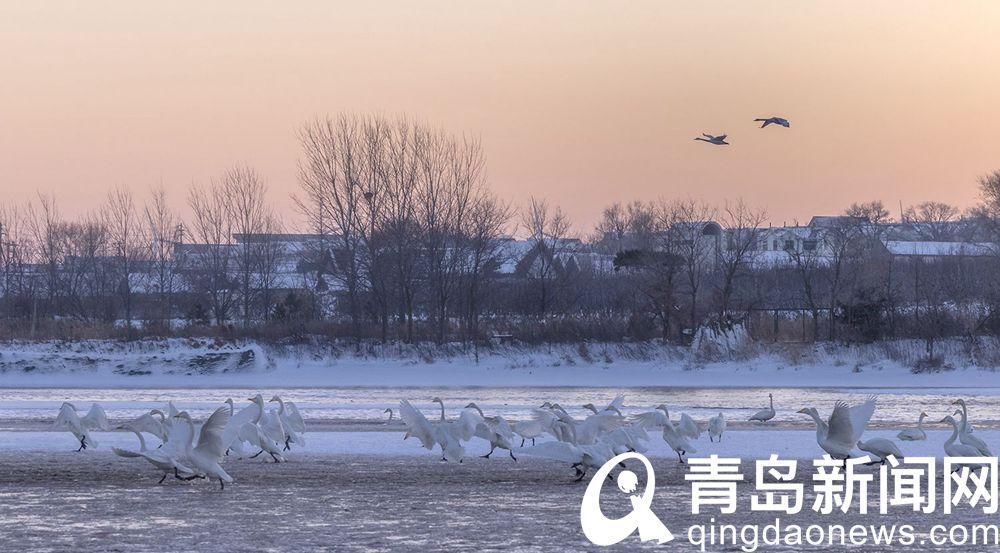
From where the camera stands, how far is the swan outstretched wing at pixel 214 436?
1537 cm

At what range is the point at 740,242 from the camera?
48375 millimetres

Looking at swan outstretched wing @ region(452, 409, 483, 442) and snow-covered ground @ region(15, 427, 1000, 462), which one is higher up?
swan outstretched wing @ region(452, 409, 483, 442)

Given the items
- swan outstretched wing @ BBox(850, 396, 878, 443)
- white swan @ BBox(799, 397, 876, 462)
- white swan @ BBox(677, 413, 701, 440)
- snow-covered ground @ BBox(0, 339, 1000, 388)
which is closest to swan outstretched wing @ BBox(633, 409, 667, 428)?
white swan @ BBox(677, 413, 701, 440)

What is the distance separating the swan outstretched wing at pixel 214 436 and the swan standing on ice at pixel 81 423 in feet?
14.8

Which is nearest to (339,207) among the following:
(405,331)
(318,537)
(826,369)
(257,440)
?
(405,331)

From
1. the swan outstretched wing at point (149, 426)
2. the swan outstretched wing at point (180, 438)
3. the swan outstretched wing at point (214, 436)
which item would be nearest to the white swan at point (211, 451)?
the swan outstretched wing at point (214, 436)

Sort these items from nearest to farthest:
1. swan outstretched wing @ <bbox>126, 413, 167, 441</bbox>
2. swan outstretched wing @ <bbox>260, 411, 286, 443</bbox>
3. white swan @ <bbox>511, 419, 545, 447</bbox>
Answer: swan outstretched wing @ <bbox>260, 411, 286, 443</bbox>
swan outstretched wing @ <bbox>126, 413, 167, 441</bbox>
white swan @ <bbox>511, 419, 545, 447</bbox>

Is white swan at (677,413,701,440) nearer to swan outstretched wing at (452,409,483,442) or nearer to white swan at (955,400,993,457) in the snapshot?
swan outstretched wing at (452,409,483,442)

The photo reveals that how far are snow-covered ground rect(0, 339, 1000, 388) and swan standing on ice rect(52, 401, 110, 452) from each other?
55.8 ft

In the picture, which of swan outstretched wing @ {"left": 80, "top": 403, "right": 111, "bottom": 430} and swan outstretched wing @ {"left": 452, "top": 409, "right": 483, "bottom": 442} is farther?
swan outstretched wing @ {"left": 80, "top": 403, "right": 111, "bottom": 430}

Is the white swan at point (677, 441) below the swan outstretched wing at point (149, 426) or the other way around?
below

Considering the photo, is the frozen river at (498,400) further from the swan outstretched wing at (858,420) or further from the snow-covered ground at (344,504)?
the swan outstretched wing at (858,420)

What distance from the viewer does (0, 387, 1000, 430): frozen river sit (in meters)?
25.2

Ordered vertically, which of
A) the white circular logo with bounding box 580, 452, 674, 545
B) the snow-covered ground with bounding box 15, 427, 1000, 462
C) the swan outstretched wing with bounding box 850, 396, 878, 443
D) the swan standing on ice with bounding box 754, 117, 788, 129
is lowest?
the white circular logo with bounding box 580, 452, 674, 545
